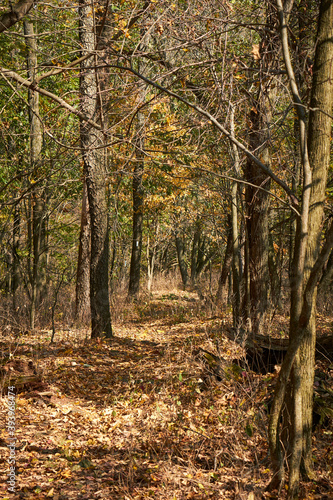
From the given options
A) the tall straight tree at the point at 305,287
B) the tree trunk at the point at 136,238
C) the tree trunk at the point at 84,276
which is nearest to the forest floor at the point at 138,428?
the tall straight tree at the point at 305,287

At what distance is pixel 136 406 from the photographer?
16.5ft

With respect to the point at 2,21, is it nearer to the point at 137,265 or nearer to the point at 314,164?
the point at 314,164

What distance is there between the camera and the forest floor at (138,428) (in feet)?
11.1

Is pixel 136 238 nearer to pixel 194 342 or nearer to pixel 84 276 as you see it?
pixel 84 276

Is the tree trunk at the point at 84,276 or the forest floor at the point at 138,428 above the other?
the tree trunk at the point at 84,276

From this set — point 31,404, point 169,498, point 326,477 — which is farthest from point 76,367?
point 326,477

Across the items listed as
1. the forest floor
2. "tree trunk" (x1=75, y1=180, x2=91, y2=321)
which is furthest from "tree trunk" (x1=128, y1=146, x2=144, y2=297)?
the forest floor

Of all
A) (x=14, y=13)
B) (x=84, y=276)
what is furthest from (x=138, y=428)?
Answer: (x=84, y=276)

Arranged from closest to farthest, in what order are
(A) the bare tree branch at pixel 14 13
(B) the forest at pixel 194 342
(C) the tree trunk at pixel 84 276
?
1. (B) the forest at pixel 194 342
2. (A) the bare tree branch at pixel 14 13
3. (C) the tree trunk at pixel 84 276

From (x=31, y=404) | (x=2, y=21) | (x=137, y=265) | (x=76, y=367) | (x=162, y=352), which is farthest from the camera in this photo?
(x=137, y=265)

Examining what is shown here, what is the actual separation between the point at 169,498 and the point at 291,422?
1.15 metres

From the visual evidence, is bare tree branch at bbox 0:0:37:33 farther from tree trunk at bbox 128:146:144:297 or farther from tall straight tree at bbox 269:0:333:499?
tree trunk at bbox 128:146:144:297

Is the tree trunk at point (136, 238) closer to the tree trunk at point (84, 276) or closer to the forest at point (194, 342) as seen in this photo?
the tree trunk at point (84, 276)

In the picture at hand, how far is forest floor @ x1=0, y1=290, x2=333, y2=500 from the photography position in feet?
11.1
